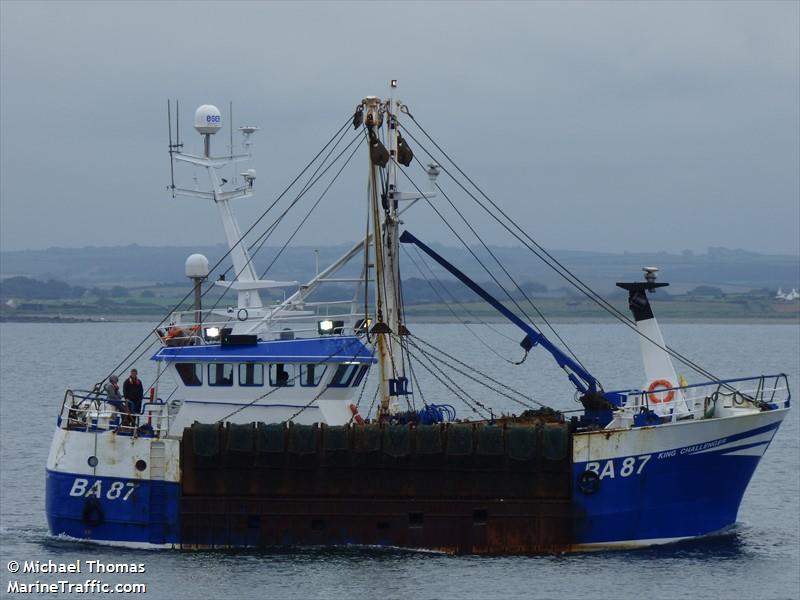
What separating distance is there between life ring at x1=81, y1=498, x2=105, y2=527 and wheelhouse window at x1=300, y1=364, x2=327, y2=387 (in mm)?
5264

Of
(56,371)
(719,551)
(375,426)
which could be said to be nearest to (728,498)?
(719,551)

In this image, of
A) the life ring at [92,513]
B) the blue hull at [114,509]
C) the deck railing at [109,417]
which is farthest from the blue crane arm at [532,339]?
the life ring at [92,513]

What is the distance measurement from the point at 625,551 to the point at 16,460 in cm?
2314

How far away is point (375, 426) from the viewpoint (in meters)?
34.2

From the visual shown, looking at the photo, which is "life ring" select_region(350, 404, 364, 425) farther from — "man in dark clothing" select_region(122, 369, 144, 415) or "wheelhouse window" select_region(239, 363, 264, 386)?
"man in dark clothing" select_region(122, 369, 144, 415)

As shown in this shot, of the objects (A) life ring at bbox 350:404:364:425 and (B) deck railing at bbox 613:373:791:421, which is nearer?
(B) deck railing at bbox 613:373:791:421

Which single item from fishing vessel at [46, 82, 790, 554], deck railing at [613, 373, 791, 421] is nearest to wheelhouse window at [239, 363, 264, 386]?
fishing vessel at [46, 82, 790, 554]

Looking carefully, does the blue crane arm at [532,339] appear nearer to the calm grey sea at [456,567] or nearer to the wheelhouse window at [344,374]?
the wheelhouse window at [344,374]

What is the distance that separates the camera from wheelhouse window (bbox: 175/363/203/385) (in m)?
36.1

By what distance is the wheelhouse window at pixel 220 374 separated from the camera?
36.0m

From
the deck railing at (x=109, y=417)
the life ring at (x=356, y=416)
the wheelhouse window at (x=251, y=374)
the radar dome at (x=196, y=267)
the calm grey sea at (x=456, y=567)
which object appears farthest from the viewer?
the radar dome at (x=196, y=267)

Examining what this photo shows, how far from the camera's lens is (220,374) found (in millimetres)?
36094

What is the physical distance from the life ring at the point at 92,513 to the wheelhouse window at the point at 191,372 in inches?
136

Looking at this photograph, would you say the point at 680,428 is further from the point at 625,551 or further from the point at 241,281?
the point at 241,281
